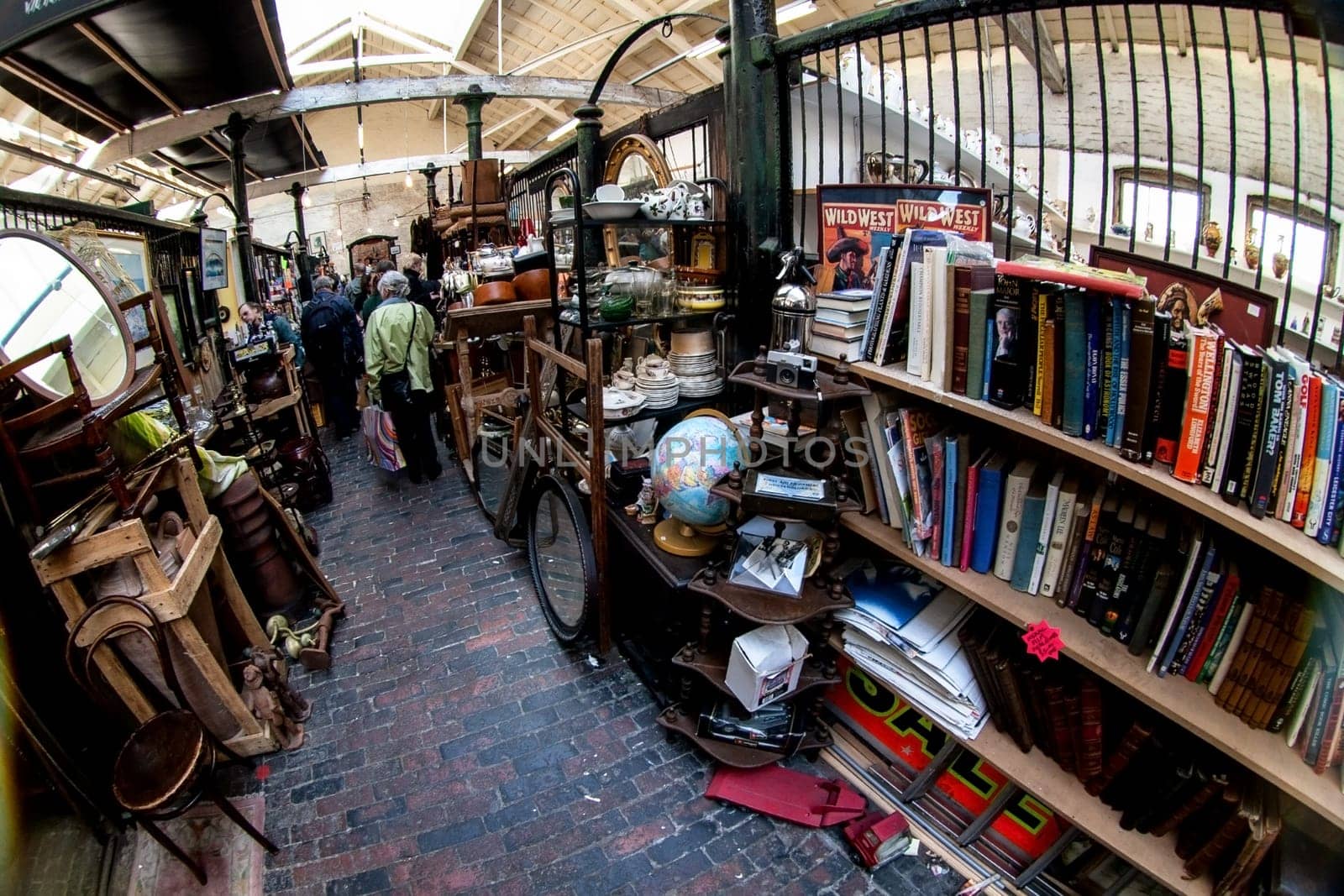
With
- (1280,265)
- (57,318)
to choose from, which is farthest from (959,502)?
(1280,265)

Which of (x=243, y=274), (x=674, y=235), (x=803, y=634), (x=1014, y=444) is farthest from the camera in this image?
(x=243, y=274)

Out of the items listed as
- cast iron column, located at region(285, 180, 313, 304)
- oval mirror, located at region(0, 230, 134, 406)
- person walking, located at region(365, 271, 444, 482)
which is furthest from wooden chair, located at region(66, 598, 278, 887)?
cast iron column, located at region(285, 180, 313, 304)

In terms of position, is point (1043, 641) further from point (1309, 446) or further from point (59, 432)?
point (59, 432)

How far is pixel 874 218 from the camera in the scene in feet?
7.34

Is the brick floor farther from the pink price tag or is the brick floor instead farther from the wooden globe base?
the pink price tag

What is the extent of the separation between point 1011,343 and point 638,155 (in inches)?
101

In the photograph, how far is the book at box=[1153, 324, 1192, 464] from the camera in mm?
1413

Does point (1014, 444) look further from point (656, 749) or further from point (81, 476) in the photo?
point (81, 476)

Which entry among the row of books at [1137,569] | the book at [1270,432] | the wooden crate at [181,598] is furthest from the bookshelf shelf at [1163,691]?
the wooden crate at [181,598]

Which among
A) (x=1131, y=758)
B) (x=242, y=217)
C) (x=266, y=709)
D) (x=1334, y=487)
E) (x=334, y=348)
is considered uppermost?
(x=242, y=217)

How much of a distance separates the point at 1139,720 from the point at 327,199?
21.5 meters

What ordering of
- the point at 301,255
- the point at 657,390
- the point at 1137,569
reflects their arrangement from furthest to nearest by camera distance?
1. the point at 301,255
2. the point at 657,390
3. the point at 1137,569

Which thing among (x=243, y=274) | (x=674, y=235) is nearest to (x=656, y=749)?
(x=674, y=235)

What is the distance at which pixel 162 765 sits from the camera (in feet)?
6.73
